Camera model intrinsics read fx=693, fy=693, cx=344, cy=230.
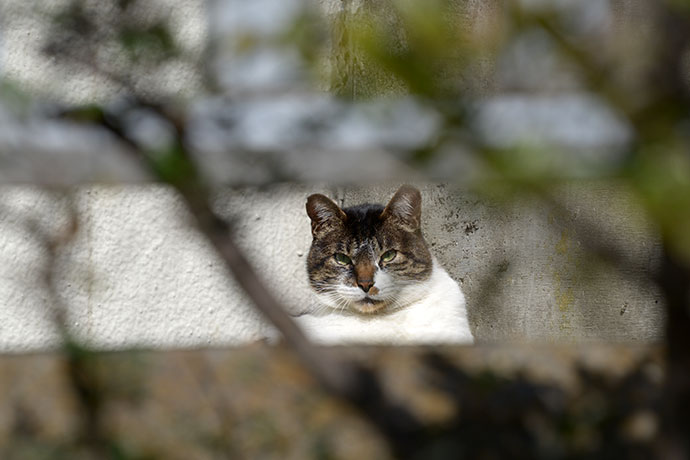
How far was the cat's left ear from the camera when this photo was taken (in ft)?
8.04

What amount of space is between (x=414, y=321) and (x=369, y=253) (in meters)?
0.29

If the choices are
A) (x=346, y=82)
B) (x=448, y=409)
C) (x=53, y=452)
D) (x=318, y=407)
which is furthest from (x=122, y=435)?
(x=346, y=82)

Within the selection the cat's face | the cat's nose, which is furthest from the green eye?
the cat's nose

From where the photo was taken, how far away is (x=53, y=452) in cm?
61

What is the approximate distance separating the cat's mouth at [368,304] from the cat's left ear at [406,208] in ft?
0.95

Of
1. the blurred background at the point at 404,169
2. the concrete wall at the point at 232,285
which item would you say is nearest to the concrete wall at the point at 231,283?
the concrete wall at the point at 232,285

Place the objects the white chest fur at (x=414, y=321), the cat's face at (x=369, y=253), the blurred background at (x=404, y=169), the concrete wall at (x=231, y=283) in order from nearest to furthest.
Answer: the blurred background at (x=404, y=169), the concrete wall at (x=231, y=283), the white chest fur at (x=414, y=321), the cat's face at (x=369, y=253)

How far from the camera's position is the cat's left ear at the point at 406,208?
8.04 feet

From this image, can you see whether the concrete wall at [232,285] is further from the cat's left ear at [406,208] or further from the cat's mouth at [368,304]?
the cat's mouth at [368,304]

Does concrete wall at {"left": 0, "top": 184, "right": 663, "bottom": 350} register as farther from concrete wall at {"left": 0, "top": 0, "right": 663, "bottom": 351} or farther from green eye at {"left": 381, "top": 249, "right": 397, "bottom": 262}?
green eye at {"left": 381, "top": 249, "right": 397, "bottom": 262}

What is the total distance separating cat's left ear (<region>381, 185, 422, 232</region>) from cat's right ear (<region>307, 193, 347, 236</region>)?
16 cm

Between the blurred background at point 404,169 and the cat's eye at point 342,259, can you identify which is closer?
the blurred background at point 404,169

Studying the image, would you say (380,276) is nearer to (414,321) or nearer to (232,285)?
(414,321)

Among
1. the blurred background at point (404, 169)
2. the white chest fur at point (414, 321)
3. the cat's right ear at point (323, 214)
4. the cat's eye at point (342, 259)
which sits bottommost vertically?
the white chest fur at point (414, 321)
